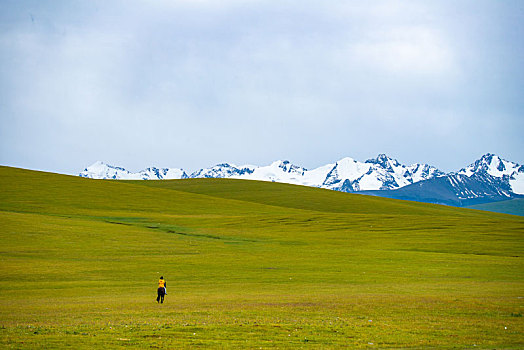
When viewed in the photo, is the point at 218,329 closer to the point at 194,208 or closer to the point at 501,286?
the point at 501,286

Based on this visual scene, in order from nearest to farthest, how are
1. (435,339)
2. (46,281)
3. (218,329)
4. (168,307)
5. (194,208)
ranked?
(435,339) < (218,329) < (168,307) < (46,281) < (194,208)

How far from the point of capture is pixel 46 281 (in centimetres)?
3681

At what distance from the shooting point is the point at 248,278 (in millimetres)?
39406

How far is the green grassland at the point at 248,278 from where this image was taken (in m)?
19.6

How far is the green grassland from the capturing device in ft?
64.2

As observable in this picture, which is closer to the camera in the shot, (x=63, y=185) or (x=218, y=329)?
(x=218, y=329)

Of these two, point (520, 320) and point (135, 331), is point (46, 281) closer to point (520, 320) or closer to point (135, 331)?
point (135, 331)

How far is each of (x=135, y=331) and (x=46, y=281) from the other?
795 inches

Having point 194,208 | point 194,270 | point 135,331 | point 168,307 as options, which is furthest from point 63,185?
point 135,331

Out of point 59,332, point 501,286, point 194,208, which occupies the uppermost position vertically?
point 194,208

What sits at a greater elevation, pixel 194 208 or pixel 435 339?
pixel 194 208

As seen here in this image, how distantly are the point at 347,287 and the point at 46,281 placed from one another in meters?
21.2

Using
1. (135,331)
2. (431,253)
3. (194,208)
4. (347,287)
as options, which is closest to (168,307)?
(135,331)

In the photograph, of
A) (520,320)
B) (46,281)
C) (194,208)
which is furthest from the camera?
(194,208)
